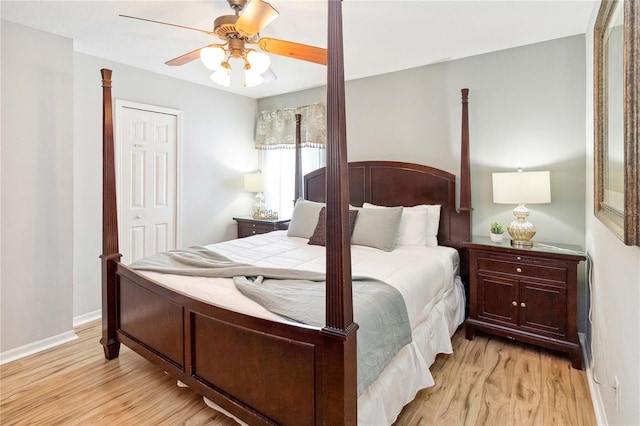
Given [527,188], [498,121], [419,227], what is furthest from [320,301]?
[498,121]

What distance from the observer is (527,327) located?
259 cm

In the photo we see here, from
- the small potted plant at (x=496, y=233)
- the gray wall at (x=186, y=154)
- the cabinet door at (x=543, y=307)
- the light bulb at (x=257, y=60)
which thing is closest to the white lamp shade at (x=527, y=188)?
the small potted plant at (x=496, y=233)

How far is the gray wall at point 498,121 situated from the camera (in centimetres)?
279

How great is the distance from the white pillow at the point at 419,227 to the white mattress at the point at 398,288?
10 cm

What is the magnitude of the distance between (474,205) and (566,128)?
36.6 inches

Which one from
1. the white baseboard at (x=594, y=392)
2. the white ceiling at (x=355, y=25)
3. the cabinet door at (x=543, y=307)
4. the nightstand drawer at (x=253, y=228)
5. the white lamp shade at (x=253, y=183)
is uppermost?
the white ceiling at (x=355, y=25)

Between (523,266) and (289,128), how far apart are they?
303 centimetres

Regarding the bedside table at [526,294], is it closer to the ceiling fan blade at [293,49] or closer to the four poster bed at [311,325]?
the four poster bed at [311,325]

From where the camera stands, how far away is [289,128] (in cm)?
441

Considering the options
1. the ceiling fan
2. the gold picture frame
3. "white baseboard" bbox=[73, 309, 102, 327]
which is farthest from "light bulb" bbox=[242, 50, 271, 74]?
"white baseboard" bbox=[73, 309, 102, 327]

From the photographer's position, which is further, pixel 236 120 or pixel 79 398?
pixel 236 120

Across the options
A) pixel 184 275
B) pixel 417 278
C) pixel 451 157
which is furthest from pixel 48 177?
pixel 451 157

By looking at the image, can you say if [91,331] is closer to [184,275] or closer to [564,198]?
[184,275]

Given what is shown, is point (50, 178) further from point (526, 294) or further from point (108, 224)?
point (526, 294)
